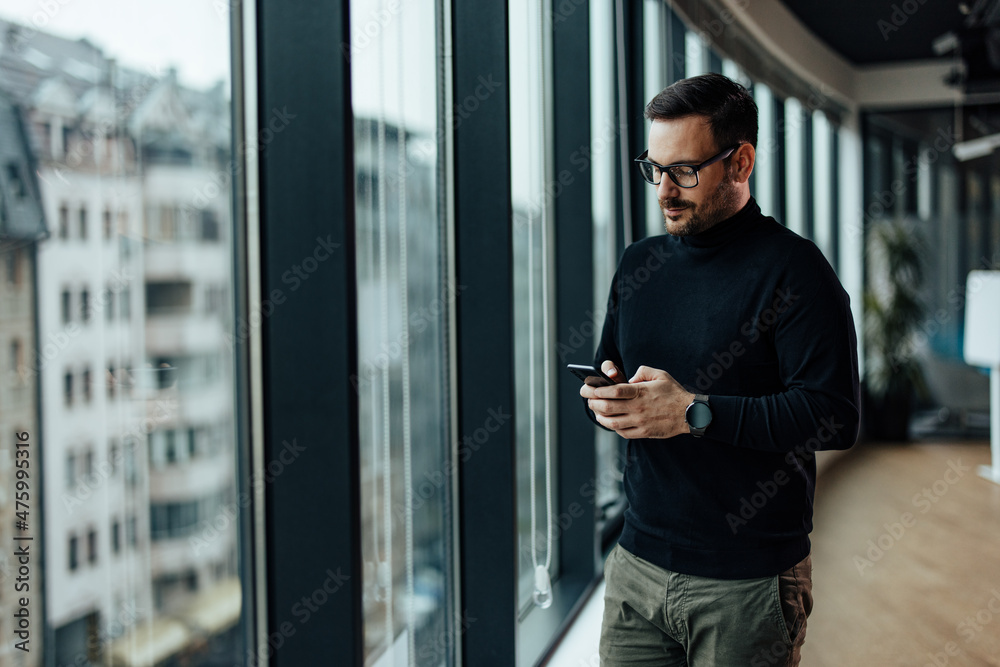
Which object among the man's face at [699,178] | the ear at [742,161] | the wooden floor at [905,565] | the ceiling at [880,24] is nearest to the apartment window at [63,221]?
the man's face at [699,178]

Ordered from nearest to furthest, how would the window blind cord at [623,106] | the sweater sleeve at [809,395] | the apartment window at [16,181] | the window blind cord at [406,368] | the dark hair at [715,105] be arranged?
the apartment window at [16,181] < the sweater sleeve at [809,395] < the dark hair at [715,105] < the window blind cord at [406,368] < the window blind cord at [623,106]

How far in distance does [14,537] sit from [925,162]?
8423 millimetres

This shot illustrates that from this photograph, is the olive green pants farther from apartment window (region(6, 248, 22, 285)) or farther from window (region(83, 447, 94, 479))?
apartment window (region(6, 248, 22, 285))

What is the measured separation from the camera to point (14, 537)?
3.42 feet

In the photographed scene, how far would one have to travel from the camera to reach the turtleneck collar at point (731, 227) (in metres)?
1.38

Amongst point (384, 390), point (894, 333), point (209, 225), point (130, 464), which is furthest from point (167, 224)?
point (894, 333)

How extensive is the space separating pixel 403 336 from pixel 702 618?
0.93 meters

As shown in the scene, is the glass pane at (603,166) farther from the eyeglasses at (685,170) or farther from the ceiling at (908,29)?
the ceiling at (908,29)

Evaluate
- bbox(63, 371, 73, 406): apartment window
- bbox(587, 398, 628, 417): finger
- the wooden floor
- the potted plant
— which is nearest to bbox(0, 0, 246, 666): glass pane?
bbox(63, 371, 73, 406): apartment window

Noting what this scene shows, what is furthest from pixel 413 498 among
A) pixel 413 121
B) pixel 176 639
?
pixel 413 121

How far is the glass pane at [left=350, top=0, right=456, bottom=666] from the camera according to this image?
5.65 feet

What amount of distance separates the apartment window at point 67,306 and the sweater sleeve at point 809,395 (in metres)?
1.01

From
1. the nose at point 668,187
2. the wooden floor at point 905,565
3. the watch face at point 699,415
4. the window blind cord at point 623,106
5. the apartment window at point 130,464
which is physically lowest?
the wooden floor at point 905,565

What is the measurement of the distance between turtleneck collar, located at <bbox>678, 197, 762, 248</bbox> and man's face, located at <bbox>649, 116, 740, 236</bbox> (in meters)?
0.01
